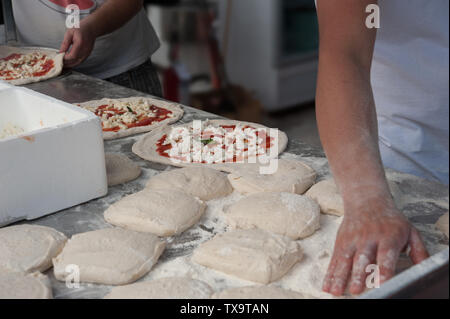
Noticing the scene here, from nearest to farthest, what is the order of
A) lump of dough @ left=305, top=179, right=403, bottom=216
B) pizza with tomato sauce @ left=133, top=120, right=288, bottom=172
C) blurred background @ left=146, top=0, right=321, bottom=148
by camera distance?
lump of dough @ left=305, top=179, right=403, bottom=216 → pizza with tomato sauce @ left=133, top=120, right=288, bottom=172 → blurred background @ left=146, top=0, right=321, bottom=148

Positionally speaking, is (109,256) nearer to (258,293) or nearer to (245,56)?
(258,293)

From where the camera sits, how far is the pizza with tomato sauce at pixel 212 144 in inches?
81.2

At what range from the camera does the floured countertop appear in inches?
53.1

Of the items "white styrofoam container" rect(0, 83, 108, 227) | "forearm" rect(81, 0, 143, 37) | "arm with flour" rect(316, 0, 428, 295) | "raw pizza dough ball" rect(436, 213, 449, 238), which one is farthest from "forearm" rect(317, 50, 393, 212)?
"forearm" rect(81, 0, 143, 37)

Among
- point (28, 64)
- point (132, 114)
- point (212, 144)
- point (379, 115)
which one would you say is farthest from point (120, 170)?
point (28, 64)

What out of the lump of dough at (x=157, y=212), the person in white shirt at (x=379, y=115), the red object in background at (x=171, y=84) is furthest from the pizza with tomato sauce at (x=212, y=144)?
the red object in background at (x=171, y=84)

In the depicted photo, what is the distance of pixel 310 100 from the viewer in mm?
6359

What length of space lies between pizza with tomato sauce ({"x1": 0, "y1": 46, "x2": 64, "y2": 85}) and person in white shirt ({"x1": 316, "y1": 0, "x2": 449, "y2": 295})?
75.8 inches

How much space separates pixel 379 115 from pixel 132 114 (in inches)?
42.9

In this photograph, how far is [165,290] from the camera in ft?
4.21

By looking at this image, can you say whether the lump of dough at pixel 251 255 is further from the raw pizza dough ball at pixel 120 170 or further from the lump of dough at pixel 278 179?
the raw pizza dough ball at pixel 120 170

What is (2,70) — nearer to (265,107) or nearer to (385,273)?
(385,273)

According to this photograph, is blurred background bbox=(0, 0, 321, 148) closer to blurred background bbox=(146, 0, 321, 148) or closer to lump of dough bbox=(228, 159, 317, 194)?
blurred background bbox=(146, 0, 321, 148)

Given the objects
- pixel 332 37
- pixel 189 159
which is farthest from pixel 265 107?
pixel 332 37
